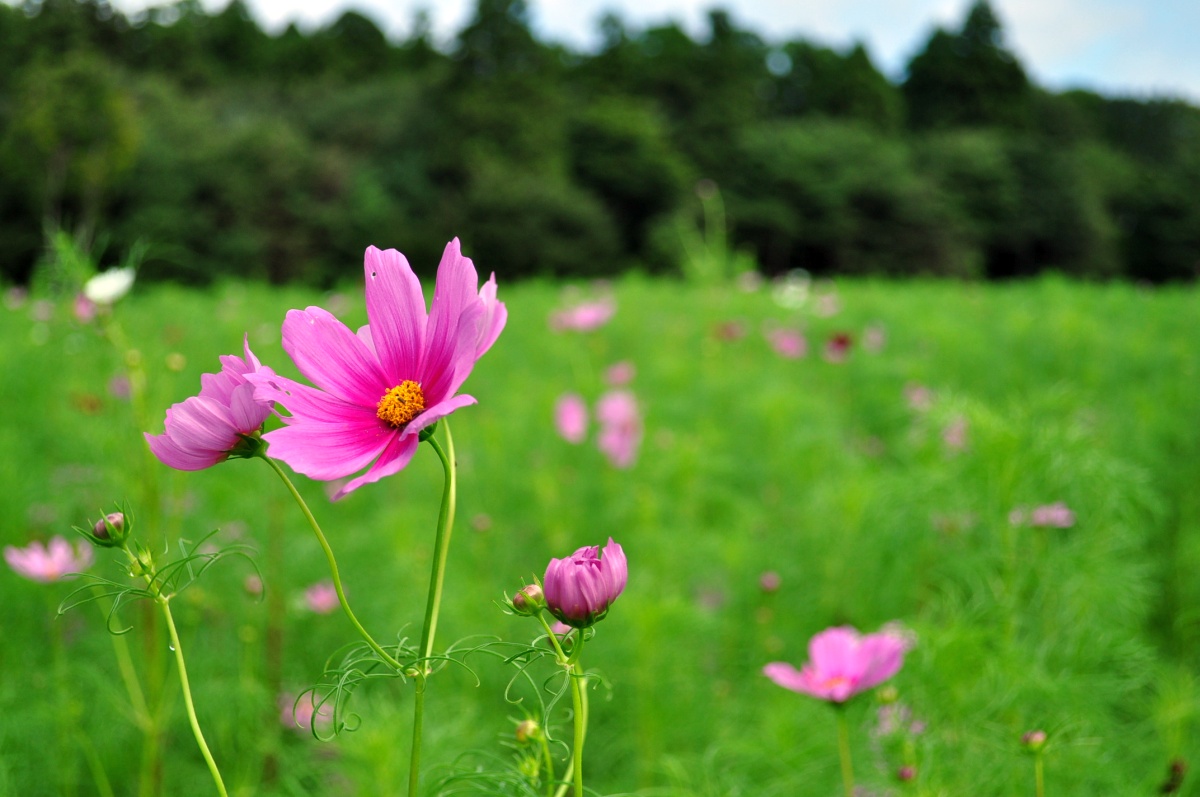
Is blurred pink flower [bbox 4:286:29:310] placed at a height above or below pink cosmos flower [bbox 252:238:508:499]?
below

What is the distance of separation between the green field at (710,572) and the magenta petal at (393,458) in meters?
0.10

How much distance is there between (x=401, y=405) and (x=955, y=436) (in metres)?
1.55

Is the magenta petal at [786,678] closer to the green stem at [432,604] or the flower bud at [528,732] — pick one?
the flower bud at [528,732]

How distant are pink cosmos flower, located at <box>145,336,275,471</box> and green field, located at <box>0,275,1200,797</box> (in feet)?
0.57

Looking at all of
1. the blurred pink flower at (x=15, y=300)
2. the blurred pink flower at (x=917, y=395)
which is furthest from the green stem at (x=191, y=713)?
the blurred pink flower at (x=15, y=300)

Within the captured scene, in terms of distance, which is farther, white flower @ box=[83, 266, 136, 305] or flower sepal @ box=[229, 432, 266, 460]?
white flower @ box=[83, 266, 136, 305]

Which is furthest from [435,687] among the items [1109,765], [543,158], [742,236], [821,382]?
[742,236]

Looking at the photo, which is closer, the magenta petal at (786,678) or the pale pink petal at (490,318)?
the pale pink petal at (490,318)

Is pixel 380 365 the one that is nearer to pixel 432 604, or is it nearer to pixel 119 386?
pixel 432 604

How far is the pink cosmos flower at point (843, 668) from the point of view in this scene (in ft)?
2.85

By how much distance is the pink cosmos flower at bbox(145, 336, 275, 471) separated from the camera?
45 cm

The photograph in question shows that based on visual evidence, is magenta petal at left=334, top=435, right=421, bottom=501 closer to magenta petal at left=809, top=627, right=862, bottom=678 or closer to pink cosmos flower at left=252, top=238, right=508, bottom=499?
pink cosmos flower at left=252, top=238, right=508, bottom=499

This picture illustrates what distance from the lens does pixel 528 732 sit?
1.77 ft

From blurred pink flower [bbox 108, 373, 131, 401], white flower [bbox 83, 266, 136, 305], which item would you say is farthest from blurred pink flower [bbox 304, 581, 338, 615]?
white flower [bbox 83, 266, 136, 305]
